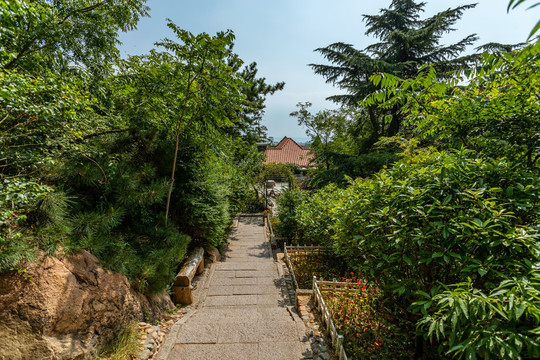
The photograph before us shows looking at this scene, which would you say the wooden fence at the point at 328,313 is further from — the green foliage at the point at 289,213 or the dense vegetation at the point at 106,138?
the green foliage at the point at 289,213

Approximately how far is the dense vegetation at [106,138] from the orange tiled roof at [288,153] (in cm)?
1953

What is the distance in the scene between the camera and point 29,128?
2.79 meters

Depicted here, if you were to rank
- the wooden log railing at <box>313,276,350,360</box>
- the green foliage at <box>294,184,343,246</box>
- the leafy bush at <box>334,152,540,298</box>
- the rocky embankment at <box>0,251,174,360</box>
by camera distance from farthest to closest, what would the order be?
the green foliage at <box>294,184,343,246</box> → the wooden log railing at <box>313,276,350,360</box> → the rocky embankment at <box>0,251,174,360</box> → the leafy bush at <box>334,152,540,298</box>

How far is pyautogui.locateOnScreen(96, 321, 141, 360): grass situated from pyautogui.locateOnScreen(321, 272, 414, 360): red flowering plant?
2702 mm

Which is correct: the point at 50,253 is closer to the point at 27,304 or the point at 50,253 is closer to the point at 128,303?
the point at 27,304

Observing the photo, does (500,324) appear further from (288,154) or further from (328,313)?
(288,154)

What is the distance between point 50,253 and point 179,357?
6.45 feet

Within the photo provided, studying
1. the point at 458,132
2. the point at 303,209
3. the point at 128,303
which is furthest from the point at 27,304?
the point at 303,209

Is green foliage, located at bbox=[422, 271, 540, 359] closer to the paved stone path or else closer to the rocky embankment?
the paved stone path

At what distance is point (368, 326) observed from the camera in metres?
3.21

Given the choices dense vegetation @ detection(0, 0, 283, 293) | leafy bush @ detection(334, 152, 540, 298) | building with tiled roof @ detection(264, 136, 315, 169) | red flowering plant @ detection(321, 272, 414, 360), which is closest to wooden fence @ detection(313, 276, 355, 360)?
red flowering plant @ detection(321, 272, 414, 360)

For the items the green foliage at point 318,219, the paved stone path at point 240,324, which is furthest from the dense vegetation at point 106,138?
the green foliage at point 318,219

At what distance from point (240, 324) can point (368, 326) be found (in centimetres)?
191

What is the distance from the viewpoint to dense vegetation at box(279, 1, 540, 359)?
4.16 feet
